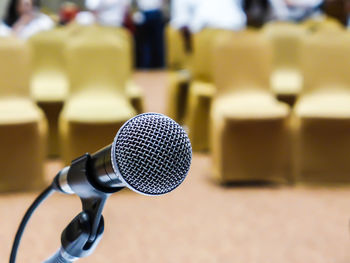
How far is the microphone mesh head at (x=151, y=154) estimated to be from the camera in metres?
0.73

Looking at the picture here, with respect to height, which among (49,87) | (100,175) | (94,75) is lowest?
(49,87)

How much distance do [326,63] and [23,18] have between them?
9.00 ft

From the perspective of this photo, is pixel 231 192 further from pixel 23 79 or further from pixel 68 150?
pixel 23 79

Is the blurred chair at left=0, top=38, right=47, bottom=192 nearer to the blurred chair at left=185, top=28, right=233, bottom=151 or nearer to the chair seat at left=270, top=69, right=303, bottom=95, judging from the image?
the blurred chair at left=185, top=28, right=233, bottom=151

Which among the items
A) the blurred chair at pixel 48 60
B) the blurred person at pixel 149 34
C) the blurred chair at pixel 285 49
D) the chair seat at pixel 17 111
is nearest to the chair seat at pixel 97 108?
the chair seat at pixel 17 111

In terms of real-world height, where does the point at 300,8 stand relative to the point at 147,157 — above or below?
below

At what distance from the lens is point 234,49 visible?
3.78 m

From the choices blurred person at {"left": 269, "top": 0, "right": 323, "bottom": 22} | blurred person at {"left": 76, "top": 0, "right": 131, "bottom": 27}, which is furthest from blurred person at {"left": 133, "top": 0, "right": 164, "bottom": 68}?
blurred person at {"left": 269, "top": 0, "right": 323, "bottom": 22}

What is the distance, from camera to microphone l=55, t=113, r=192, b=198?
73 cm

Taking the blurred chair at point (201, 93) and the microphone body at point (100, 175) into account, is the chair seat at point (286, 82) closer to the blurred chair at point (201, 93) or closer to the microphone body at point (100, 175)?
the blurred chair at point (201, 93)

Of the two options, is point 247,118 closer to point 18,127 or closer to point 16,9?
point 18,127

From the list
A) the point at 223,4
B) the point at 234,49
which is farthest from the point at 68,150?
the point at 223,4

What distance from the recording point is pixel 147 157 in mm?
Result: 733

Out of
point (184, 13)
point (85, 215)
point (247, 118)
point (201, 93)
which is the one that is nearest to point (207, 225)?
point (247, 118)
